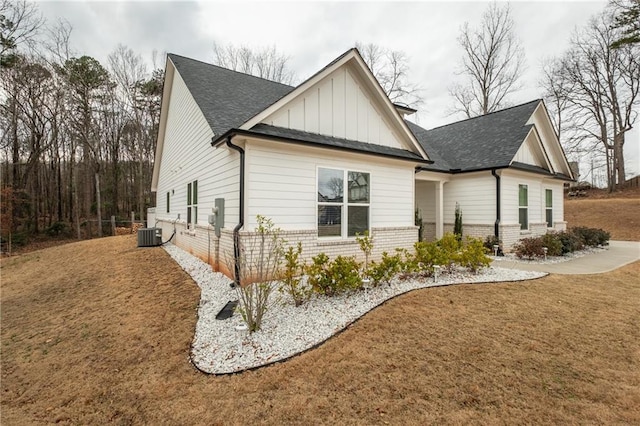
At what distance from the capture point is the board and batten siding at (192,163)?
7133mm

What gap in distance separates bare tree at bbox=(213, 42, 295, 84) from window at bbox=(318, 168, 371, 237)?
821 inches

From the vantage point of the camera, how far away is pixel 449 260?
701 cm

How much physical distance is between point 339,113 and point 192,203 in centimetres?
602

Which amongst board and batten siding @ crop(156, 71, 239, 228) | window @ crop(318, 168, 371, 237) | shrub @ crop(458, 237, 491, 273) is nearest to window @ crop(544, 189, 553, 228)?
shrub @ crop(458, 237, 491, 273)

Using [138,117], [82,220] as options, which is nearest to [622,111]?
[138,117]

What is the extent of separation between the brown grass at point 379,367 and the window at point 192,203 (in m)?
4.17

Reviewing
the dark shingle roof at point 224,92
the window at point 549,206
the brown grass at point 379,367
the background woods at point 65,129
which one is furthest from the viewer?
the background woods at point 65,129

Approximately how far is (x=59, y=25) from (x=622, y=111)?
150ft

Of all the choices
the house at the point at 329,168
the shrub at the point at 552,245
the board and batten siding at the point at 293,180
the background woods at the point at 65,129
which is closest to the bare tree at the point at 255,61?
the background woods at the point at 65,129

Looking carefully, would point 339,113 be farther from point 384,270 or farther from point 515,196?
point 515,196

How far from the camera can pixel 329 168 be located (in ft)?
24.7

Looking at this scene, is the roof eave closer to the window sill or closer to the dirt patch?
the window sill

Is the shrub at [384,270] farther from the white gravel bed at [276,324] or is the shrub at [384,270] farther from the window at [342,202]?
the window at [342,202]

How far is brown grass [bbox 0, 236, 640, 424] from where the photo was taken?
2.79 meters
